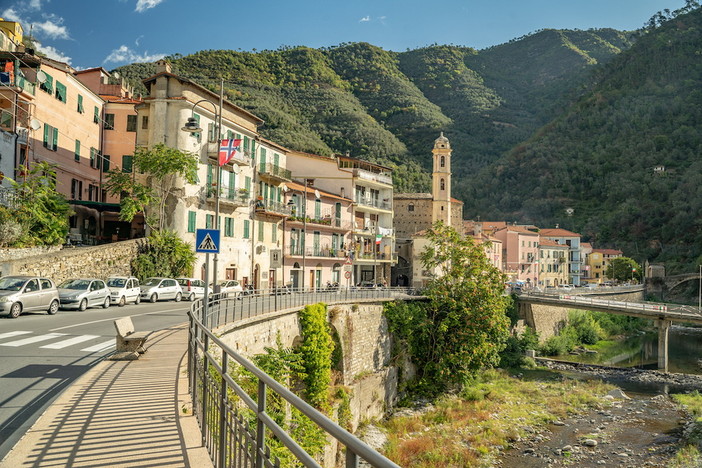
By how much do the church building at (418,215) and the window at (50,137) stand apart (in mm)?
40524

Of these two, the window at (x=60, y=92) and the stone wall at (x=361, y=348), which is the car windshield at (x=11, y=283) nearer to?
the stone wall at (x=361, y=348)

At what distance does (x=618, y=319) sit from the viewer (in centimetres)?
6881

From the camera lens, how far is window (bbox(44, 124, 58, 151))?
34.6 meters

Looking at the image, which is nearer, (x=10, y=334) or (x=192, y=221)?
(x=10, y=334)

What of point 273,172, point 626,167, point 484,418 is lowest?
point 484,418

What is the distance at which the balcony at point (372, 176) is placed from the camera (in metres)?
54.4

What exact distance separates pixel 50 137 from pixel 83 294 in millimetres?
17299

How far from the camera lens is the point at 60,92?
3656 cm

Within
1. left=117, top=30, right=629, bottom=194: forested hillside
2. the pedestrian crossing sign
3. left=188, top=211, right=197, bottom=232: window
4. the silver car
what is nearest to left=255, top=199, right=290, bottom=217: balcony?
left=188, top=211, right=197, bottom=232: window

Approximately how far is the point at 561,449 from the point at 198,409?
2355 centimetres

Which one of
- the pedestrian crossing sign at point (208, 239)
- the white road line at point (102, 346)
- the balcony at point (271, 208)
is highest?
the balcony at point (271, 208)

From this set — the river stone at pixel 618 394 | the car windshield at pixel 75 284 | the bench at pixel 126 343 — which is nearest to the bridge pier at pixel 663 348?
the river stone at pixel 618 394

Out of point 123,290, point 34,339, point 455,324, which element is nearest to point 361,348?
point 455,324

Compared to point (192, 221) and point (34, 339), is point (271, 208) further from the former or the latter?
→ point (34, 339)
